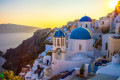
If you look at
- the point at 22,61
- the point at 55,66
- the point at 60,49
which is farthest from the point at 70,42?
the point at 22,61

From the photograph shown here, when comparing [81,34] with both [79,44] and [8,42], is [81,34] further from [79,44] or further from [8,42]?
[8,42]

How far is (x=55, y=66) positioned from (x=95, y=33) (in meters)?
12.3

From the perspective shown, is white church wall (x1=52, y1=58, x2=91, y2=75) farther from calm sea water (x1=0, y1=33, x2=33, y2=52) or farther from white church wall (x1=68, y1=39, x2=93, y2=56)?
calm sea water (x1=0, y1=33, x2=33, y2=52)

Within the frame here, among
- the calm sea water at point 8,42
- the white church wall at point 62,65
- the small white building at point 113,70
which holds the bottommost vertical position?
the calm sea water at point 8,42

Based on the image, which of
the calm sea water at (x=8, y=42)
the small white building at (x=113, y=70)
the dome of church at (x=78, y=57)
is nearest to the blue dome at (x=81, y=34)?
the dome of church at (x=78, y=57)

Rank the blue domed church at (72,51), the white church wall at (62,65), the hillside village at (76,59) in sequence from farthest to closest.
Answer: the blue domed church at (72,51) < the white church wall at (62,65) < the hillside village at (76,59)

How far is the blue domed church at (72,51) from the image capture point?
13.4 metres

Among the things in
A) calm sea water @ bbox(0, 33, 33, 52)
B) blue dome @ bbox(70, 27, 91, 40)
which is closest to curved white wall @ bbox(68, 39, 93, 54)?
blue dome @ bbox(70, 27, 91, 40)

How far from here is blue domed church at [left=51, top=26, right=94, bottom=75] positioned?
528 inches

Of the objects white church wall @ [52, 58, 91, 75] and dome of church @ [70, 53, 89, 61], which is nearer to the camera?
white church wall @ [52, 58, 91, 75]

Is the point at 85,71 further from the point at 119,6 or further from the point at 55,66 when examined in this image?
the point at 119,6

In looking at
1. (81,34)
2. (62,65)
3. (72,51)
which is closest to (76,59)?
(62,65)

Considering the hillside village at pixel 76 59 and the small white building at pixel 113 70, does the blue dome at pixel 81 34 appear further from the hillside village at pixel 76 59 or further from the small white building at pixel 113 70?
the small white building at pixel 113 70

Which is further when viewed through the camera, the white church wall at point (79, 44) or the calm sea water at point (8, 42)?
the calm sea water at point (8, 42)
